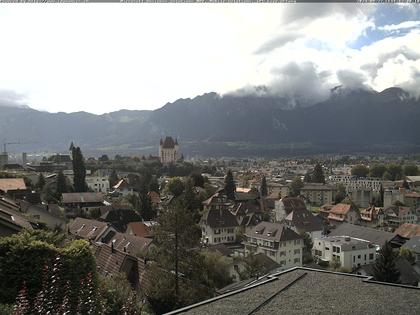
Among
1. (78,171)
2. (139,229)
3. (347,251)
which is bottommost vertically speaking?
(347,251)

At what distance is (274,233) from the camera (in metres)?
36.6

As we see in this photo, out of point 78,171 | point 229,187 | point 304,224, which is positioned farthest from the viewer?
point 229,187

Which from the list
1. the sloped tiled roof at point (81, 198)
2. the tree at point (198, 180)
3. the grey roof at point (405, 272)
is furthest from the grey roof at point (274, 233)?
the tree at point (198, 180)

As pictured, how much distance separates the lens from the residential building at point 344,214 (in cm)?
→ 5847

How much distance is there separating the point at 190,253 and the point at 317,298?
9.55m

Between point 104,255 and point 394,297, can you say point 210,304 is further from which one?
point 104,255

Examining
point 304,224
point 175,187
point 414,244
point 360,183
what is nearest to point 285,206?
point 304,224

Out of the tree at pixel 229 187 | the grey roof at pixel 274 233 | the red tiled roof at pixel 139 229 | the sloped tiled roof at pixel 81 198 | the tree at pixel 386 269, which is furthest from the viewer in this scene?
the tree at pixel 229 187

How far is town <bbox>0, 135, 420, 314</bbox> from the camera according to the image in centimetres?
1054

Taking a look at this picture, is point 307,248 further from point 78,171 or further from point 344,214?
point 78,171

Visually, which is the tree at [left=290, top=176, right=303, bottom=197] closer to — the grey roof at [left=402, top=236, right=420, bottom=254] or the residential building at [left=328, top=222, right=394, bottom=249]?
the residential building at [left=328, top=222, right=394, bottom=249]

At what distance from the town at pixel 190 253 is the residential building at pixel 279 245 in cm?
9

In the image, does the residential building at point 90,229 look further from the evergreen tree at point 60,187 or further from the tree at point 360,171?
the tree at point 360,171

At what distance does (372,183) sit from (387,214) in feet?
131
